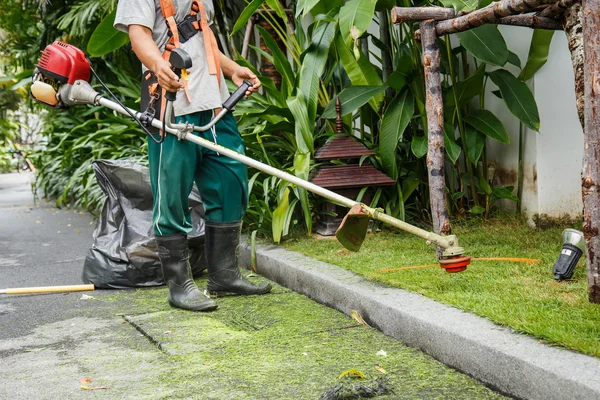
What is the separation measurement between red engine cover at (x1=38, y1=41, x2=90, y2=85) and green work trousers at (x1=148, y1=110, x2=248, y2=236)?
53cm

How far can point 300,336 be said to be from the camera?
3.27 meters

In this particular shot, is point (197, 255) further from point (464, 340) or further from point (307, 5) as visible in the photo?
point (464, 340)

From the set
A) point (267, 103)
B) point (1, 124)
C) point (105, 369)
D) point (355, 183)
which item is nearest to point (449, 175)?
point (355, 183)

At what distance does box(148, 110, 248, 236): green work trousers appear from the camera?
12.4 feet

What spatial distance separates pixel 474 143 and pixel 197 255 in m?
1.80

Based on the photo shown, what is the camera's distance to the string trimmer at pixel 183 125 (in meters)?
3.33

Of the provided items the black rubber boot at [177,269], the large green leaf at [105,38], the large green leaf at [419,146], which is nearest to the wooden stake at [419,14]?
the large green leaf at [419,146]

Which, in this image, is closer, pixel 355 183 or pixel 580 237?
pixel 580 237

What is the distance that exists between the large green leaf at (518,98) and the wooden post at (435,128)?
2.71 feet

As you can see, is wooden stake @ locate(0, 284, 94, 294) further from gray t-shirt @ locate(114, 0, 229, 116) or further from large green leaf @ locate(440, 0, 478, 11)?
large green leaf @ locate(440, 0, 478, 11)

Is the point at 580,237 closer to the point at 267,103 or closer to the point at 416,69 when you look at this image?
the point at 416,69

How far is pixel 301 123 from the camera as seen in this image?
15.6ft

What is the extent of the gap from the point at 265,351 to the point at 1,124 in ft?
76.0

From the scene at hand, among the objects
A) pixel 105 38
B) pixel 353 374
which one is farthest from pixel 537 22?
pixel 105 38
